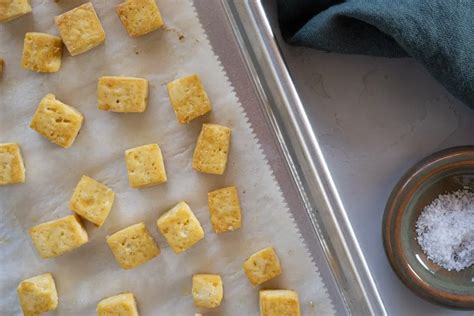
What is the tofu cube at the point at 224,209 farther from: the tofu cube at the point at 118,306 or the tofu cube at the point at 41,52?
the tofu cube at the point at 41,52

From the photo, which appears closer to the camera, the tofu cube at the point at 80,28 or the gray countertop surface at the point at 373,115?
the tofu cube at the point at 80,28

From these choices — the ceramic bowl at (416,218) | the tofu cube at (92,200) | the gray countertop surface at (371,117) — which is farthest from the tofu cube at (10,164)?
the ceramic bowl at (416,218)

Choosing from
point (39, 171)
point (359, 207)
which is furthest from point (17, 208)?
point (359, 207)

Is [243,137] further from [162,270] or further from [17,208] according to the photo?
[17,208]

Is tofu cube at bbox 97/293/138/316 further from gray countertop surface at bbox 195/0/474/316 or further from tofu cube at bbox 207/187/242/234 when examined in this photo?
gray countertop surface at bbox 195/0/474/316

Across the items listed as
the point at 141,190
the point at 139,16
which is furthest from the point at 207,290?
the point at 139,16

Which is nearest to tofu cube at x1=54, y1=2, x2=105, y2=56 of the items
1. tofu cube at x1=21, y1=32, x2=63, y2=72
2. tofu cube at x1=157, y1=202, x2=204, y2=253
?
tofu cube at x1=21, y1=32, x2=63, y2=72
